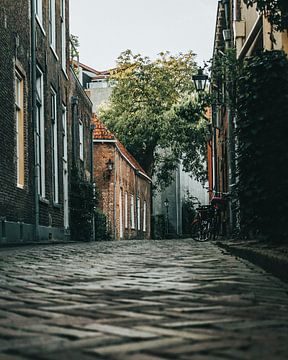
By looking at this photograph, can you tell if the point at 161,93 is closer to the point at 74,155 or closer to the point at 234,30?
the point at 74,155

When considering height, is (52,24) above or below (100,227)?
above

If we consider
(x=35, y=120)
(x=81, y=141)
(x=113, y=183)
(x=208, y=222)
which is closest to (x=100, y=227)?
(x=81, y=141)

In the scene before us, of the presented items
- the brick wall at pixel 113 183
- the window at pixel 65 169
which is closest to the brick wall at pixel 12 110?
the window at pixel 65 169

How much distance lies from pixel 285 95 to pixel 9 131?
5.99 m

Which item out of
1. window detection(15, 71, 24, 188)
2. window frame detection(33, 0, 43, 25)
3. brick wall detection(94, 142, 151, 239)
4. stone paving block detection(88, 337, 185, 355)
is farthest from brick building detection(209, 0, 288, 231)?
brick wall detection(94, 142, 151, 239)

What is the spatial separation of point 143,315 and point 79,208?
58.5 ft

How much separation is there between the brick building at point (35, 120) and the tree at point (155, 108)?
17202mm

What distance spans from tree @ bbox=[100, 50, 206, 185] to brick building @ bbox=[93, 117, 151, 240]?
261 centimetres

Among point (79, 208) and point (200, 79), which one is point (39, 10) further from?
point (79, 208)

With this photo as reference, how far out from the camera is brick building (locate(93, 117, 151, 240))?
30375 mm

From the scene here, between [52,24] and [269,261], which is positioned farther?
[52,24]

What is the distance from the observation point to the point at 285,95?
8.95m

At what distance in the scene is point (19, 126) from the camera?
14.4 metres

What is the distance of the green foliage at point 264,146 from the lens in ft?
28.2
